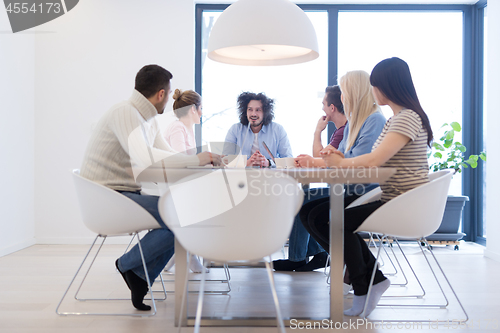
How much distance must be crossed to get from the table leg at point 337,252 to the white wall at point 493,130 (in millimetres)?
2186

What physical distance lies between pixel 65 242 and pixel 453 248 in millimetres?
3643

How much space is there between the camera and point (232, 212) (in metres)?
1.32

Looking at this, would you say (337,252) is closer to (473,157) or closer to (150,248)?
(150,248)

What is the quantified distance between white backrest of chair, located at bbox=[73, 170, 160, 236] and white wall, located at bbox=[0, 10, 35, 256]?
1.98 metres

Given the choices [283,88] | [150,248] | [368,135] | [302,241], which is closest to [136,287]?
[150,248]

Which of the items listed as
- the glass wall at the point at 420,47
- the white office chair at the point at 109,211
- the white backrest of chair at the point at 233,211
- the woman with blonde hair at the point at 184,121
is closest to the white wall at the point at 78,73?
the woman with blonde hair at the point at 184,121

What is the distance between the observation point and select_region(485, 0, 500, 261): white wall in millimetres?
3393

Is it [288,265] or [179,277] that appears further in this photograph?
[288,265]

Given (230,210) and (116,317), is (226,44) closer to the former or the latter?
(230,210)

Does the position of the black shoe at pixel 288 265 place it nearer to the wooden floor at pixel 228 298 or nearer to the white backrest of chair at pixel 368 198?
the wooden floor at pixel 228 298

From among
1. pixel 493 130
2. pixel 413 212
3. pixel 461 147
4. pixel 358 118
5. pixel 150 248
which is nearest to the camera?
pixel 413 212

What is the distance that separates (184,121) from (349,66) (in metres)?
1.92

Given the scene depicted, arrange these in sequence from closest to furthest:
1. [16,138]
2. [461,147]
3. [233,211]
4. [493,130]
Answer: [233,211], [493,130], [16,138], [461,147]

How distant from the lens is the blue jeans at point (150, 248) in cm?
199
